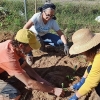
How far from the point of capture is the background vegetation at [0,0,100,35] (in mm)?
6502

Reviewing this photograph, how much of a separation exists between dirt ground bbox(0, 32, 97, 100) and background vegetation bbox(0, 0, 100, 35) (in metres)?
1.36

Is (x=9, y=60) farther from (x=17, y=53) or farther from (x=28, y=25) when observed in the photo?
(x=28, y=25)

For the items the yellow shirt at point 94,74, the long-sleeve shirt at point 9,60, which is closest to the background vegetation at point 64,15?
the long-sleeve shirt at point 9,60

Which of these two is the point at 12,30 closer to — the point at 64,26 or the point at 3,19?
the point at 3,19

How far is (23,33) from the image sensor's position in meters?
3.44

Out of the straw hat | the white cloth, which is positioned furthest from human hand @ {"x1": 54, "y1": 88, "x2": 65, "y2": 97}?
the white cloth

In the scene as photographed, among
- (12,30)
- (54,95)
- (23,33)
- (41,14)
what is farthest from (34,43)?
(12,30)

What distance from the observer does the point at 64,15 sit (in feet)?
24.2

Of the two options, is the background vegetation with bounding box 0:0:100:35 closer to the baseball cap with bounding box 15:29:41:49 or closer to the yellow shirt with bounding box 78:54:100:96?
the baseball cap with bounding box 15:29:41:49

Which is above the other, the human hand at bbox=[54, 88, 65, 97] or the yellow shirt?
the yellow shirt

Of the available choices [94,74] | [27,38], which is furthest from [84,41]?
[27,38]

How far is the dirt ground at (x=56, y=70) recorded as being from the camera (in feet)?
12.6

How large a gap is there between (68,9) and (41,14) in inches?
116

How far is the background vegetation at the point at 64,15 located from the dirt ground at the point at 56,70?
4.45 feet
